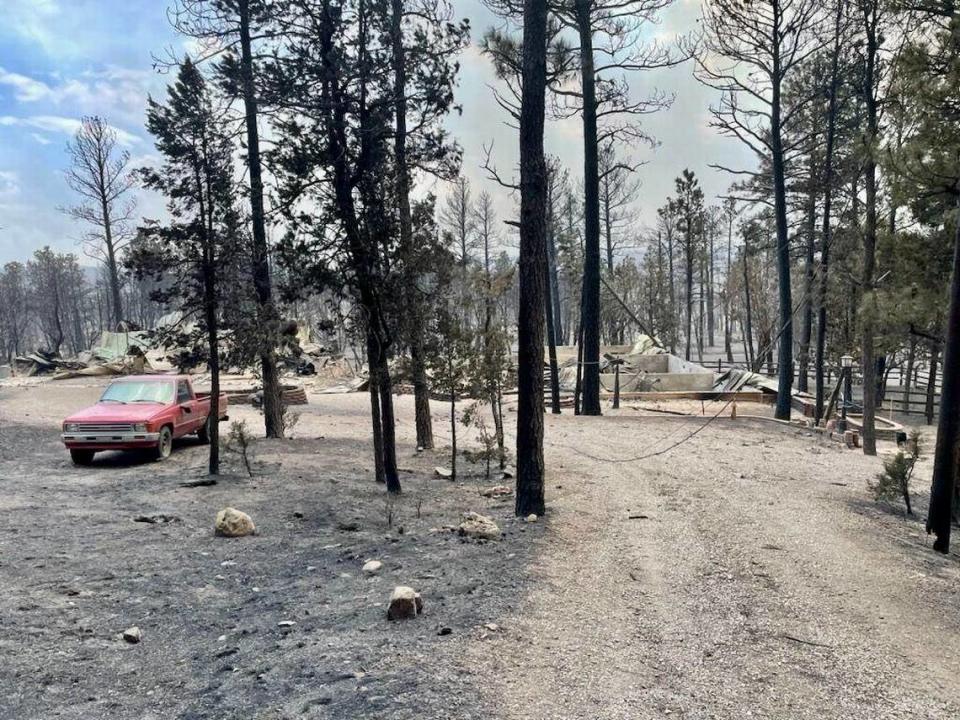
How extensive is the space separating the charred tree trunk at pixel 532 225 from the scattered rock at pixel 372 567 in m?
2.43

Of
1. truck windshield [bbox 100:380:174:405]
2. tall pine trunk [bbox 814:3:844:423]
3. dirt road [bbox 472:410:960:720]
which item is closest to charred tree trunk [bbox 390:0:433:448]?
dirt road [bbox 472:410:960:720]

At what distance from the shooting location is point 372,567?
18.5 ft

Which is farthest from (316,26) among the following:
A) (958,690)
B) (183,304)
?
(958,690)

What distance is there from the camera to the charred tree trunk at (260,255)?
30.3 ft

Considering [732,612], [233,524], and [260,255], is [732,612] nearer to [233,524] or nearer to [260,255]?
[233,524]

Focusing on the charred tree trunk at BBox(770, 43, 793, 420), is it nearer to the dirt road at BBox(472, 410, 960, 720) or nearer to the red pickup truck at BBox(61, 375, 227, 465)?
the dirt road at BBox(472, 410, 960, 720)

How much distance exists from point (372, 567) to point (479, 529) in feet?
4.64

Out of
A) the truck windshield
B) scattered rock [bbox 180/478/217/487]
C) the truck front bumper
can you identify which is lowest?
scattered rock [bbox 180/478/217/487]

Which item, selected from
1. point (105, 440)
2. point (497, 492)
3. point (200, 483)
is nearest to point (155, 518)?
point (200, 483)

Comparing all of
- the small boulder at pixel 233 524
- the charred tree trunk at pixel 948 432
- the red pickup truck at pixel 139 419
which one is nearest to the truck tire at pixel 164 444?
the red pickup truck at pixel 139 419

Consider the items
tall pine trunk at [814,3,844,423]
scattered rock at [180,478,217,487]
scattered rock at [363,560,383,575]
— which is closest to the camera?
scattered rock at [363,560,383,575]

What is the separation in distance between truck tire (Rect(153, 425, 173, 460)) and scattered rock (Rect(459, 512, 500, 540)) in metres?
7.28

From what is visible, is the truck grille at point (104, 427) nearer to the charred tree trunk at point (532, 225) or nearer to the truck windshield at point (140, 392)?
the truck windshield at point (140, 392)

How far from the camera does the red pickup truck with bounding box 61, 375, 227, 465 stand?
10930 millimetres
